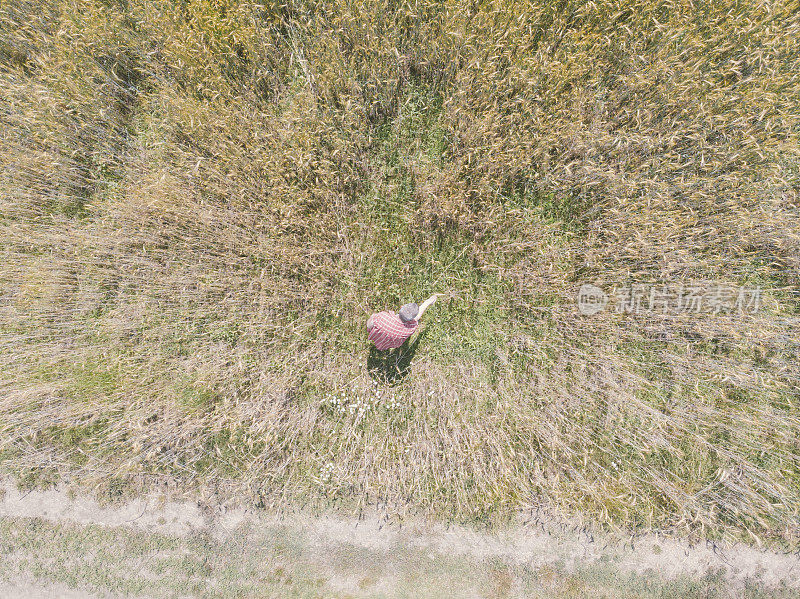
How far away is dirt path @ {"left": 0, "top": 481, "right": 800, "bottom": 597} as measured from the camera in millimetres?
4262

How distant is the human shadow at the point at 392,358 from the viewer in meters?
4.21

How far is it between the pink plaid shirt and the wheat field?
52 centimetres

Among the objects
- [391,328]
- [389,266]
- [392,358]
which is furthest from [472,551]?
[389,266]

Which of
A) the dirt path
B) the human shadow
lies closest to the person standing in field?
the human shadow

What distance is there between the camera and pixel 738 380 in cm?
408

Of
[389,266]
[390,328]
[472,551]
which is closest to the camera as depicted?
[390,328]

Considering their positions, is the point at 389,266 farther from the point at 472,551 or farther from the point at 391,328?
the point at 472,551

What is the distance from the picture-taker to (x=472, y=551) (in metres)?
4.29

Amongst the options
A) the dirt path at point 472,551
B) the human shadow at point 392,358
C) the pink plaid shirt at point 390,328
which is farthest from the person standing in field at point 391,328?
the dirt path at point 472,551

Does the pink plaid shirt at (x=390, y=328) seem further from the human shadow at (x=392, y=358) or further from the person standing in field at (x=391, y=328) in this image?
the human shadow at (x=392, y=358)

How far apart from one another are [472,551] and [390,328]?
2916 mm

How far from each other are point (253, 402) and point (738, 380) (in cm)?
545

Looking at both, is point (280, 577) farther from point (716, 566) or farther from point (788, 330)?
point (788, 330)

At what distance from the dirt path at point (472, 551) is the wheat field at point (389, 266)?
0.95 feet
